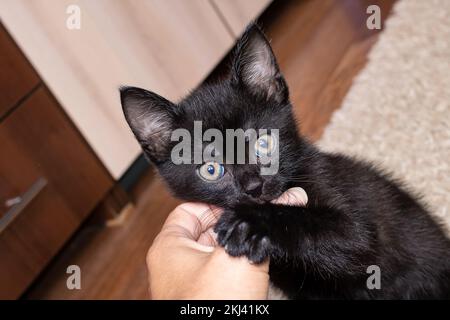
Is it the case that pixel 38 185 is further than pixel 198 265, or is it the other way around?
pixel 38 185

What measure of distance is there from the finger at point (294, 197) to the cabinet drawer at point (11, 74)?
1.16 metres

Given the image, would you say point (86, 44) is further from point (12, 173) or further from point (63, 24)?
point (12, 173)

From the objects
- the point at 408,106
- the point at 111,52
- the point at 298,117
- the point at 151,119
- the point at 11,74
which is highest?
the point at 11,74

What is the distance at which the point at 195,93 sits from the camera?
1184 mm

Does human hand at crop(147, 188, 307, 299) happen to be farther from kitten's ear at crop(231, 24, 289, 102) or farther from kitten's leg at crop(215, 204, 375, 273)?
kitten's ear at crop(231, 24, 289, 102)

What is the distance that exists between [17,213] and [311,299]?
1.13 meters

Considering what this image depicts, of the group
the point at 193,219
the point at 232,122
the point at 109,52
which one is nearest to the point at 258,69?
the point at 232,122

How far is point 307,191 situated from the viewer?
1.07 m

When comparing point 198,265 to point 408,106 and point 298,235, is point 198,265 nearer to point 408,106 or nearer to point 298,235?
point 298,235

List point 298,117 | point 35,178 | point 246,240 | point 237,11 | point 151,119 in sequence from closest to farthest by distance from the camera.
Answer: point 246,240 → point 151,119 → point 298,117 → point 35,178 → point 237,11

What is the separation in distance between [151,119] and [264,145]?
273 mm

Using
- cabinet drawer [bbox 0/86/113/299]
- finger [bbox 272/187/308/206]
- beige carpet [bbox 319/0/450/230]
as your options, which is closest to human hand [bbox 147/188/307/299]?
finger [bbox 272/187/308/206]

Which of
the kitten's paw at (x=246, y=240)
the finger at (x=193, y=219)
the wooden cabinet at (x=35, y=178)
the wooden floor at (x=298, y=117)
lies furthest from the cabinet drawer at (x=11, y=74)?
the kitten's paw at (x=246, y=240)
